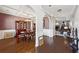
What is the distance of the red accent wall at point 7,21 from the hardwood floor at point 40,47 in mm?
275

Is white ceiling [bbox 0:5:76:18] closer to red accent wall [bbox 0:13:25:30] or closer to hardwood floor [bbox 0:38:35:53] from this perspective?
red accent wall [bbox 0:13:25:30]

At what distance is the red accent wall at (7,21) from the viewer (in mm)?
2223

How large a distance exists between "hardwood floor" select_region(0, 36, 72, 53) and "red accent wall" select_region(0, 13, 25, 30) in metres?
0.28

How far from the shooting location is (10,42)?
7.51 ft

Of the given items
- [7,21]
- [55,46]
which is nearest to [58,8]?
[55,46]

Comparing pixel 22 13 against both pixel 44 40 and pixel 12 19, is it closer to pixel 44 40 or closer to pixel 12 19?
pixel 12 19

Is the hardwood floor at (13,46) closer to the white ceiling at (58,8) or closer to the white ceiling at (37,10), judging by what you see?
the white ceiling at (37,10)

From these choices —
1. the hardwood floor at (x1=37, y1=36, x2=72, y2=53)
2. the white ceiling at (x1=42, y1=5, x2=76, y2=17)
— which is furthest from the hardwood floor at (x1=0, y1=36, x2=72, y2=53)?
the white ceiling at (x1=42, y1=5, x2=76, y2=17)

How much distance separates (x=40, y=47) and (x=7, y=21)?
0.90 metres

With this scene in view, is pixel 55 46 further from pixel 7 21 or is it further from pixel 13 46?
pixel 7 21

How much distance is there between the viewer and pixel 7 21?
7.50 feet

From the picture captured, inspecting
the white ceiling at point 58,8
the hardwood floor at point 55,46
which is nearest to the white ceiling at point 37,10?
the white ceiling at point 58,8

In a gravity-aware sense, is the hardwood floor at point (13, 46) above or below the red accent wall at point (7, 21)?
below
